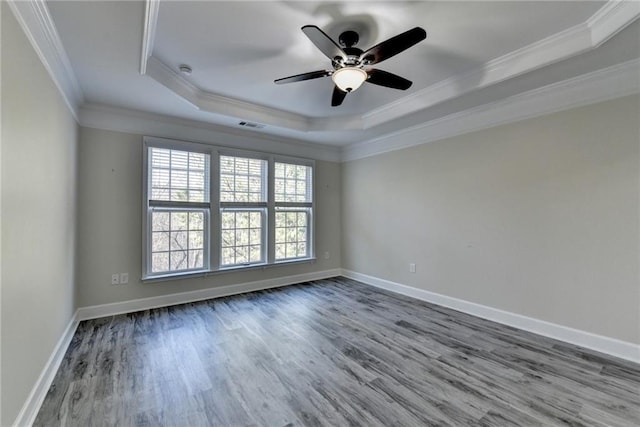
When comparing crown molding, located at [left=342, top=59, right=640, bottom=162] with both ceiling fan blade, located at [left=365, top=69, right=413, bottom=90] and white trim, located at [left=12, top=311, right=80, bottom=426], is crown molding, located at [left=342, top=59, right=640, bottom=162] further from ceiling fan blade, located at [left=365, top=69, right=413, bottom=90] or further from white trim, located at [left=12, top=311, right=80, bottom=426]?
white trim, located at [left=12, top=311, right=80, bottom=426]

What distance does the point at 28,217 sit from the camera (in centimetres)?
176

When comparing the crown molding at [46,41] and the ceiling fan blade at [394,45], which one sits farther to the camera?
the ceiling fan blade at [394,45]

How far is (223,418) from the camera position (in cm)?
176

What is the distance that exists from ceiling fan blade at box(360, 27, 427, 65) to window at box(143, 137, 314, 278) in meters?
2.87

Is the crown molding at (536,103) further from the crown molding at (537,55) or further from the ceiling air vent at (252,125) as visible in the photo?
the ceiling air vent at (252,125)

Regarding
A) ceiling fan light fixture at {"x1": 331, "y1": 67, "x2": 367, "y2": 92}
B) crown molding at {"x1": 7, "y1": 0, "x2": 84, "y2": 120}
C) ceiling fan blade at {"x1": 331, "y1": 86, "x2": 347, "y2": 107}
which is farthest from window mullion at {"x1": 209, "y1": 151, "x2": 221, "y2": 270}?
ceiling fan light fixture at {"x1": 331, "y1": 67, "x2": 367, "y2": 92}

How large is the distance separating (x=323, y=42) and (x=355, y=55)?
12.2 inches

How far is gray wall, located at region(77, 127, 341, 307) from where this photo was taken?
3.33 meters

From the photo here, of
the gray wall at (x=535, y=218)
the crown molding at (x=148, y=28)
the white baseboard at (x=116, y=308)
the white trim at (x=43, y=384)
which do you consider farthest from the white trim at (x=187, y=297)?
the crown molding at (x=148, y=28)

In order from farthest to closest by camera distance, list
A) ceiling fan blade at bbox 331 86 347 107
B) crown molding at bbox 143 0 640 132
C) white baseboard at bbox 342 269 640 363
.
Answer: ceiling fan blade at bbox 331 86 347 107, white baseboard at bbox 342 269 640 363, crown molding at bbox 143 0 640 132

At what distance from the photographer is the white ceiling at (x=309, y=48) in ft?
6.51

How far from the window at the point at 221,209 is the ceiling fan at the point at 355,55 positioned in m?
2.32

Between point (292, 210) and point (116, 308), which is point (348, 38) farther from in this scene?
point (116, 308)

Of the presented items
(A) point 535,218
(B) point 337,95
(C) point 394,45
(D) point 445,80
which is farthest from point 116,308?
(A) point 535,218
